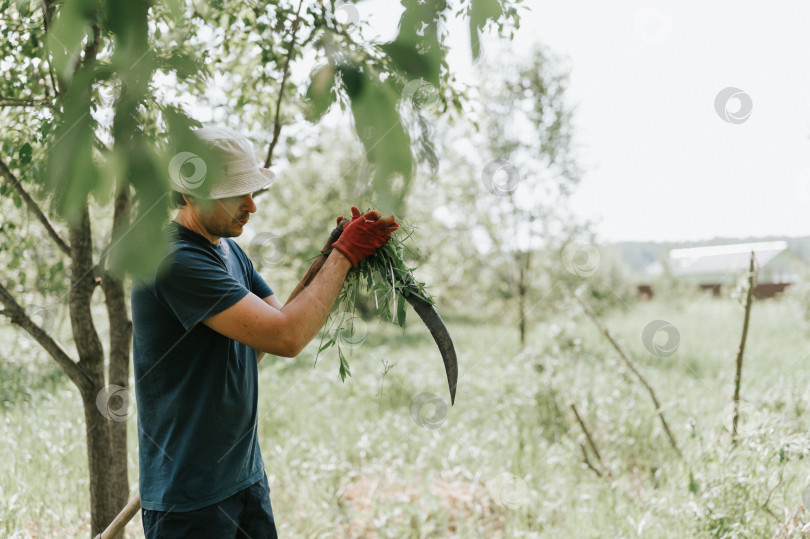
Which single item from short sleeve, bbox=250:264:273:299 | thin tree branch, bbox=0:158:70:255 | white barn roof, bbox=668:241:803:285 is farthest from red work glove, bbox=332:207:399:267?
white barn roof, bbox=668:241:803:285

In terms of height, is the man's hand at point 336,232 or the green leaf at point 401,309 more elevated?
the man's hand at point 336,232

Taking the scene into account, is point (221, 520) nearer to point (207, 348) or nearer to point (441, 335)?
point (207, 348)

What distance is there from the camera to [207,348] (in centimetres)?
186

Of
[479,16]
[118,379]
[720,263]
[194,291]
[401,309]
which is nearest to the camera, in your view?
[479,16]

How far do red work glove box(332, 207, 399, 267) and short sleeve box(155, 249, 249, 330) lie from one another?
36 centimetres

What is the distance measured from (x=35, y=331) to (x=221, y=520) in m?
1.31

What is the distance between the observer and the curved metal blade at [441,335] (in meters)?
1.91

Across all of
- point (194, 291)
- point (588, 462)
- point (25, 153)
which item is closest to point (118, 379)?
point (25, 153)

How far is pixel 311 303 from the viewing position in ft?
5.73

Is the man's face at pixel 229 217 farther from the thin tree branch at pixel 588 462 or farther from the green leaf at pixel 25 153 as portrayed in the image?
the thin tree branch at pixel 588 462

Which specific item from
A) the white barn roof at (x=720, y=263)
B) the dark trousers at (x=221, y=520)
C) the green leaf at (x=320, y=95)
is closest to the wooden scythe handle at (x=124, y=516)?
the dark trousers at (x=221, y=520)

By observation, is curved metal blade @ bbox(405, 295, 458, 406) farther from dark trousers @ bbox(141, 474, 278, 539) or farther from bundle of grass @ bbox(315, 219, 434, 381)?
dark trousers @ bbox(141, 474, 278, 539)

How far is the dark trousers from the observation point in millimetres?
1854

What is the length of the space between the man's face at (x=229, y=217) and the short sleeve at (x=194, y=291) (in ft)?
0.45
